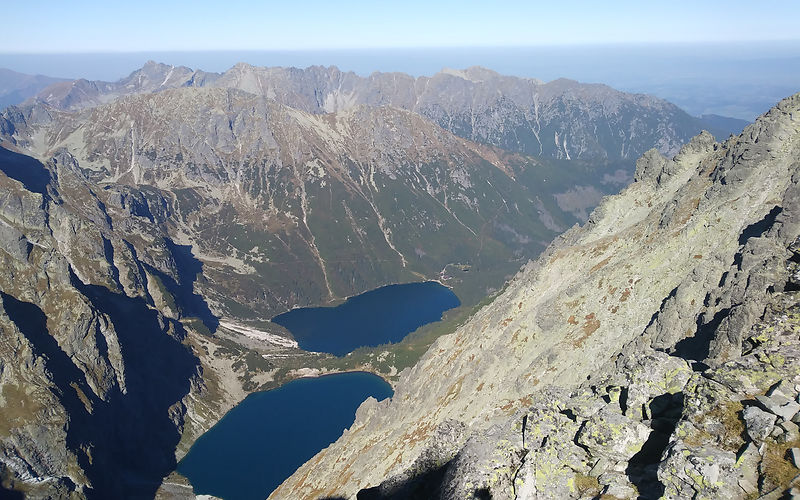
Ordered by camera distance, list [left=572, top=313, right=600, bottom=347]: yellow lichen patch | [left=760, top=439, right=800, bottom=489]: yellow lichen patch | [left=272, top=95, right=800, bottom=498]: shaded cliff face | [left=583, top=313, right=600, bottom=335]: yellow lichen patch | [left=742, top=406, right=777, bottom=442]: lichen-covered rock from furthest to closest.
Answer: [left=583, top=313, right=600, bottom=335]: yellow lichen patch < [left=572, top=313, right=600, bottom=347]: yellow lichen patch < [left=272, top=95, right=800, bottom=498]: shaded cliff face < [left=742, top=406, right=777, bottom=442]: lichen-covered rock < [left=760, top=439, right=800, bottom=489]: yellow lichen patch

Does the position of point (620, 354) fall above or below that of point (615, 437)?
below

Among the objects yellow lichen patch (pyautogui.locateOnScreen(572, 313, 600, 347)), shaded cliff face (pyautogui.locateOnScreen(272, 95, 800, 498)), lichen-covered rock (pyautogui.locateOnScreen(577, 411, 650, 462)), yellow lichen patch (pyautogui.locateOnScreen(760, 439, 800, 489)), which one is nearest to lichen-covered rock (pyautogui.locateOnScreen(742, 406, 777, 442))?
shaded cliff face (pyautogui.locateOnScreen(272, 95, 800, 498))

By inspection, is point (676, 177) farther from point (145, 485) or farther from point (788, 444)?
point (145, 485)

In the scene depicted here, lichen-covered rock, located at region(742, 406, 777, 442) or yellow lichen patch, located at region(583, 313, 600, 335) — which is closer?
lichen-covered rock, located at region(742, 406, 777, 442)

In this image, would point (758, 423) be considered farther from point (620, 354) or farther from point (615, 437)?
point (620, 354)

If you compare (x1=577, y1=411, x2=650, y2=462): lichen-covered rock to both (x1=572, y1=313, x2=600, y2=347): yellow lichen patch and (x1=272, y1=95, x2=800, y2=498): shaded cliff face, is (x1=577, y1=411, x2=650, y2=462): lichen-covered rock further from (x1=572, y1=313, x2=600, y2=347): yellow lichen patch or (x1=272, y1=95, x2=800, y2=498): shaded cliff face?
(x1=572, y1=313, x2=600, y2=347): yellow lichen patch

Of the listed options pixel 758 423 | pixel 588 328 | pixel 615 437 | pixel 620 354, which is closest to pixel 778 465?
pixel 758 423

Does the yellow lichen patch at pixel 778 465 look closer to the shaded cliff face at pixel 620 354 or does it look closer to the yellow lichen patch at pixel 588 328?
the shaded cliff face at pixel 620 354

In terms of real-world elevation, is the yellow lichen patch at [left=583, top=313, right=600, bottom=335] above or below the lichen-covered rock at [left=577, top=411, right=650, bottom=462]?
below

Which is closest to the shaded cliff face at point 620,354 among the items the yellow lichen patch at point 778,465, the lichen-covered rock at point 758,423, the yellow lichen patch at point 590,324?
the lichen-covered rock at point 758,423
